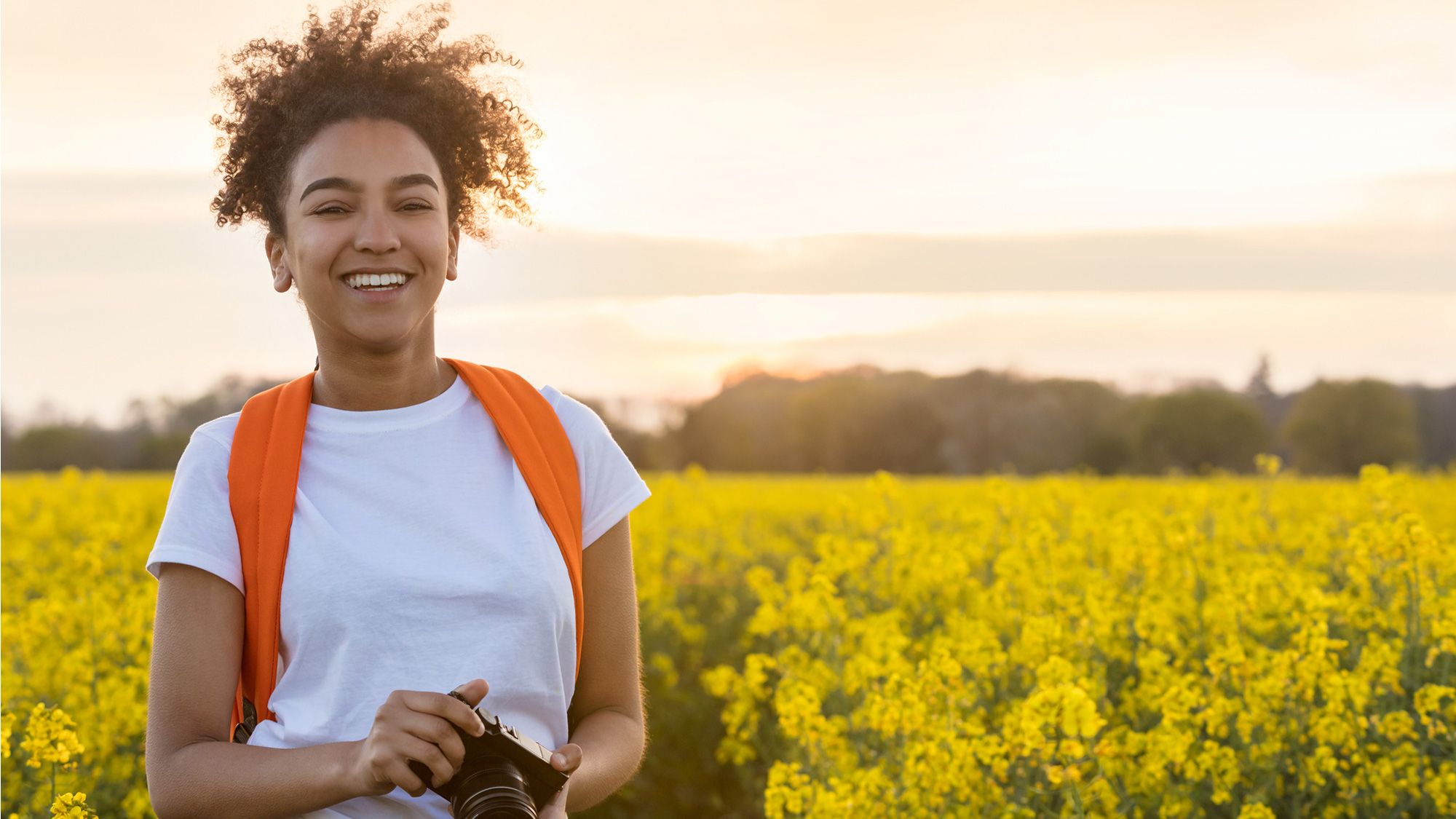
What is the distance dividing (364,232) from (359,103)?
8.9 inches

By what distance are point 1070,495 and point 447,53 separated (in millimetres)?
5613

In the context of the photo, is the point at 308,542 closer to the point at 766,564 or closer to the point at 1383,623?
the point at 1383,623

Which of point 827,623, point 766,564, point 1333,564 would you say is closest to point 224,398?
point 766,564

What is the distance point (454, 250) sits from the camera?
6.19ft

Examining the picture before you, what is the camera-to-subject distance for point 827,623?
439 centimetres

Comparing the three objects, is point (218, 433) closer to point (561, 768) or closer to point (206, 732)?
point (206, 732)

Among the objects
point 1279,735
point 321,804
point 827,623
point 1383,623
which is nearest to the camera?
→ point 321,804

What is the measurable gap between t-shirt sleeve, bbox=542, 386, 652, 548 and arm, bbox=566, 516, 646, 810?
1.0 inches

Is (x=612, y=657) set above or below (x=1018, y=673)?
above

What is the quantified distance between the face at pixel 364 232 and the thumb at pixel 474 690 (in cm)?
52

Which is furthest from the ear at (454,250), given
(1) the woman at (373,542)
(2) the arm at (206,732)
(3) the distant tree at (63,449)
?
(3) the distant tree at (63,449)

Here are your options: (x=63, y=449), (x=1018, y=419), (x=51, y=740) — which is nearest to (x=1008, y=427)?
(x=1018, y=419)

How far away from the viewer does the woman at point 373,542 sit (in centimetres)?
156

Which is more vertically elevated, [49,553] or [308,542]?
[308,542]
